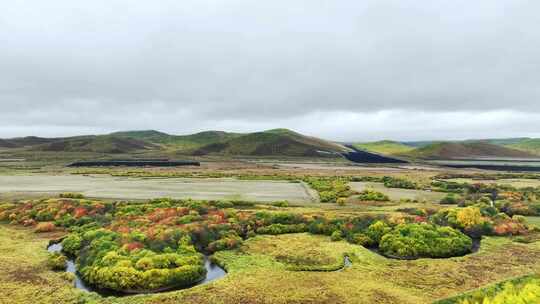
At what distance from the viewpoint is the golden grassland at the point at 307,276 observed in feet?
59.3

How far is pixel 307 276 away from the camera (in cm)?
2086

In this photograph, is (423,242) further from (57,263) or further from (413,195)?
(413,195)

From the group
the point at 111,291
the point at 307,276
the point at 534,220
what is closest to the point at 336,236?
the point at 307,276

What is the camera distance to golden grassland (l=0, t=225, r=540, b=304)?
1806 cm

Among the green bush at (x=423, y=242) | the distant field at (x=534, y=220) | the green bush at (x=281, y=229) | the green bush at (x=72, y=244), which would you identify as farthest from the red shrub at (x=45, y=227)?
the distant field at (x=534, y=220)

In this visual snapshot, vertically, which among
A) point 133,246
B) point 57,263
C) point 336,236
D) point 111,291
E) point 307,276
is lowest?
point 111,291

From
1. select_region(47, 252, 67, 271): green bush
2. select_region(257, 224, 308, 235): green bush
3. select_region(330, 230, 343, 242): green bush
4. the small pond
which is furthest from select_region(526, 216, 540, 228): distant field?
select_region(47, 252, 67, 271): green bush

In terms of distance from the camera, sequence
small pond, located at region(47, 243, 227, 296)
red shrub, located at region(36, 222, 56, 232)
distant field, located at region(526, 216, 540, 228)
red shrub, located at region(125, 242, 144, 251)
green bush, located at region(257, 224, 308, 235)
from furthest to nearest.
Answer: distant field, located at region(526, 216, 540, 228), red shrub, located at region(36, 222, 56, 232), green bush, located at region(257, 224, 308, 235), red shrub, located at region(125, 242, 144, 251), small pond, located at region(47, 243, 227, 296)

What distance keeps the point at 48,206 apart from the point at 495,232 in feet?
150

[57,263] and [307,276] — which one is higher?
[57,263]

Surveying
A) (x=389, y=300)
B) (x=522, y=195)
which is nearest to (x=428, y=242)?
(x=389, y=300)

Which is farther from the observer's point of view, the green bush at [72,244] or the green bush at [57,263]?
the green bush at [72,244]

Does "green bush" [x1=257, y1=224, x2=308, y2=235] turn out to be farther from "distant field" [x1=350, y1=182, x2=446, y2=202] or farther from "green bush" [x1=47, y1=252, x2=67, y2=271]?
"distant field" [x1=350, y1=182, x2=446, y2=202]

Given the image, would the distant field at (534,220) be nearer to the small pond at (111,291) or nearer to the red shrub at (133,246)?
the small pond at (111,291)
